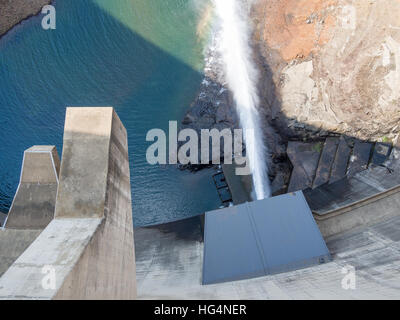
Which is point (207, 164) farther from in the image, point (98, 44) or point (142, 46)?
point (98, 44)

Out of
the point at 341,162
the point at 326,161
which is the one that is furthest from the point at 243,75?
the point at 341,162

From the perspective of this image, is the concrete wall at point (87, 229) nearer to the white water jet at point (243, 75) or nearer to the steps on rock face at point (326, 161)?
the white water jet at point (243, 75)

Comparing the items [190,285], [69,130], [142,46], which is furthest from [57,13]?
[190,285]

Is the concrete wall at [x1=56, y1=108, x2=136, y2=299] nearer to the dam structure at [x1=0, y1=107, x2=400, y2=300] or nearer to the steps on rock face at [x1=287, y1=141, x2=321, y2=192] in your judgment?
the dam structure at [x1=0, y1=107, x2=400, y2=300]

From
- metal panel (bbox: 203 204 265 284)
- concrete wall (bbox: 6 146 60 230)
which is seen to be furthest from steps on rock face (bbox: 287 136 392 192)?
concrete wall (bbox: 6 146 60 230)

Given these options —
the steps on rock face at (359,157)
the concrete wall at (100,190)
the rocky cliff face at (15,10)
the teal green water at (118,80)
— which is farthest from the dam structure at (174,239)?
the rocky cliff face at (15,10)

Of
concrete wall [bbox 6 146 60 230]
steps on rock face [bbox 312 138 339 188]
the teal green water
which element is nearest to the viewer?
concrete wall [bbox 6 146 60 230]
